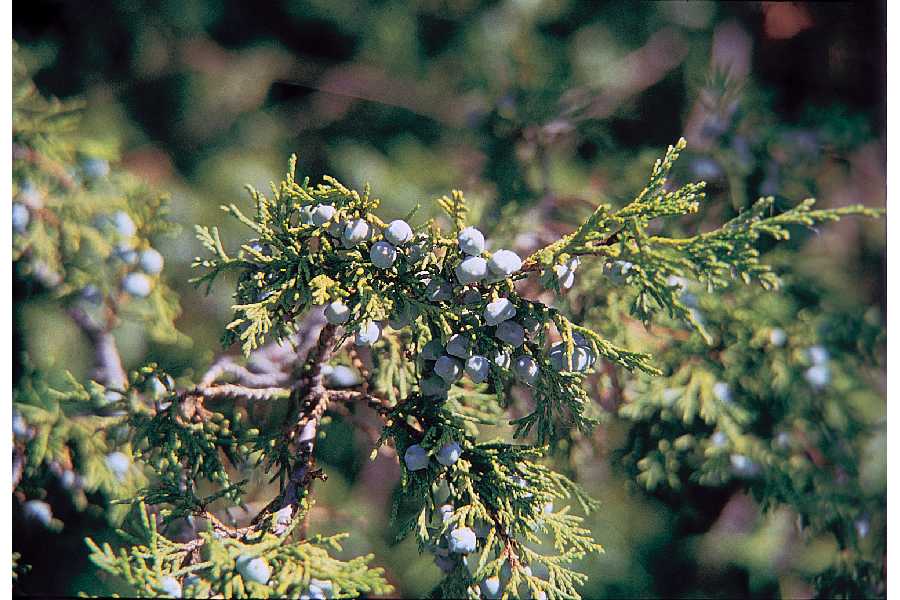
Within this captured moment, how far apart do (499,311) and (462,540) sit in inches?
5.4

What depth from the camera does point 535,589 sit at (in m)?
0.44

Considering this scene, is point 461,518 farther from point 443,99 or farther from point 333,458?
point 443,99

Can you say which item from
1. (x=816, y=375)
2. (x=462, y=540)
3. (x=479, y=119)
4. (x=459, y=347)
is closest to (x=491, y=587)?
(x=462, y=540)

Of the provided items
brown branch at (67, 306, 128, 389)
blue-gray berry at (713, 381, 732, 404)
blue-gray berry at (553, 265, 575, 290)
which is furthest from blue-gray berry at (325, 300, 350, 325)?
blue-gray berry at (713, 381, 732, 404)

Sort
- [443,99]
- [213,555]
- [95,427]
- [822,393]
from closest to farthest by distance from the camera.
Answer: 1. [213,555]
2. [95,427]
3. [822,393]
4. [443,99]

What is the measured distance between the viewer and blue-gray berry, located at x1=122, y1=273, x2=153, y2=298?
2.19ft

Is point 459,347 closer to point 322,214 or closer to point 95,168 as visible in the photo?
point 322,214

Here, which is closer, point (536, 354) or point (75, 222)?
point (536, 354)

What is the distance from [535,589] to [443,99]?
767mm

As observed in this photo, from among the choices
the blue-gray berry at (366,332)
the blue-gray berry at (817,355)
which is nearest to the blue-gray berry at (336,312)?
the blue-gray berry at (366,332)

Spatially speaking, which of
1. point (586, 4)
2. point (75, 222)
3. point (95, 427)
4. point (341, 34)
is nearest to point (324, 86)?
point (341, 34)

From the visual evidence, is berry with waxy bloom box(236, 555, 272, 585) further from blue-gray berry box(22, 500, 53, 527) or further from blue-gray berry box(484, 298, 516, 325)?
blue-gray berry box(22, 500, 53, 527)

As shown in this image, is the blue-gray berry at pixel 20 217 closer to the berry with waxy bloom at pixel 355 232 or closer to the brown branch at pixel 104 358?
the brown branch at pixel 104 358

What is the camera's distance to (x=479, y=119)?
932 mm
